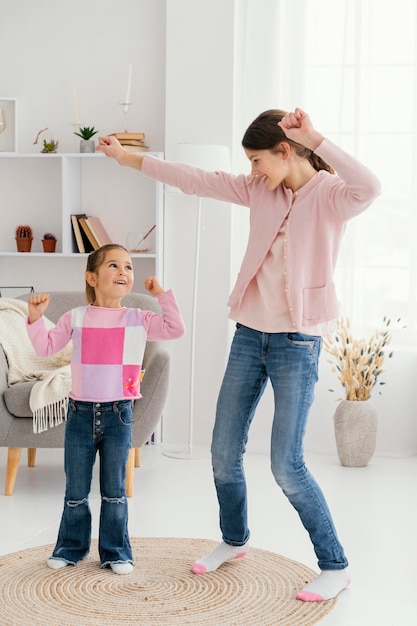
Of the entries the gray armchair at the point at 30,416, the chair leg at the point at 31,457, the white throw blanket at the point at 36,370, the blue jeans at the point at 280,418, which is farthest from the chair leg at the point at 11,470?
the blue jeans at the point at 280,418

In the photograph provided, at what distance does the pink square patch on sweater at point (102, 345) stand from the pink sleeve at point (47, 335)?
63mm

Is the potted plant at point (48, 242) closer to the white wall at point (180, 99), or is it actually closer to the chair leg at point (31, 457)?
the white wall at point (180, 99)

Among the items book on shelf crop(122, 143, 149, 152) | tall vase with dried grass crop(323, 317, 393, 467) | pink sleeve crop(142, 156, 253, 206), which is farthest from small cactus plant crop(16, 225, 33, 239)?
pink sleeve crop(142, 156, 253, 206)

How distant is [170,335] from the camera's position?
2.66m

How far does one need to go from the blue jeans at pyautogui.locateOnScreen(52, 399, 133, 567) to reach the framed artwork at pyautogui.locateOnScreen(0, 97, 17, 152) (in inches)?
97.8

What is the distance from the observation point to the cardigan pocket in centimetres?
237

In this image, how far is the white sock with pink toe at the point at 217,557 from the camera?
8.80 ft

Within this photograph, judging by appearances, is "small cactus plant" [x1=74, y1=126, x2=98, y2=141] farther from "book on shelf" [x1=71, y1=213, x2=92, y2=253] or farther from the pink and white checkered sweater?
the pink and white checkered sweater

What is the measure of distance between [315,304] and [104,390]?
69 cm

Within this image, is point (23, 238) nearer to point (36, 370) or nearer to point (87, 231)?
point (87, 231)

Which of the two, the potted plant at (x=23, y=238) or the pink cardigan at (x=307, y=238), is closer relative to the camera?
the pink cardigan at (x=307, y=238)

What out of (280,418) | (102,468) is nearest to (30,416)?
(102,468)

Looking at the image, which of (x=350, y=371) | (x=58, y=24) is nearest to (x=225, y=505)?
(x=350, y=371)

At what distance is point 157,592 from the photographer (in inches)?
100
